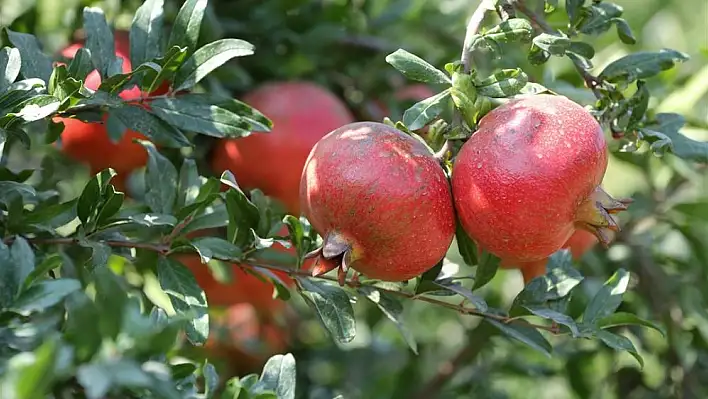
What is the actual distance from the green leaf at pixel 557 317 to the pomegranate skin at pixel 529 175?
0.26ft

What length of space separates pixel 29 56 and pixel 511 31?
1.47 ft

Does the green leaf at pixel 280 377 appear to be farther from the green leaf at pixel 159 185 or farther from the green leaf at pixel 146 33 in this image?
the green leaf at pixel 146 33

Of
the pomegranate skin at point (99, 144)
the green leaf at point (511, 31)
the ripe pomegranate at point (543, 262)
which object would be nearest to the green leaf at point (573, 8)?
the green leaf at point (511, 31)

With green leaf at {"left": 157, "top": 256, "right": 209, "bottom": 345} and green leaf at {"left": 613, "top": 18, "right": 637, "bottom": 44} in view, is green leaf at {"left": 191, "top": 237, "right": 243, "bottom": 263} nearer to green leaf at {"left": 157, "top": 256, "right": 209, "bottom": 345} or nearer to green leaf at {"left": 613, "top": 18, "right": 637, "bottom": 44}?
green leaf at {"left": 157, "top": 256, "right": 209, "bottom": 345}

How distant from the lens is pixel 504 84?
2.71 feet

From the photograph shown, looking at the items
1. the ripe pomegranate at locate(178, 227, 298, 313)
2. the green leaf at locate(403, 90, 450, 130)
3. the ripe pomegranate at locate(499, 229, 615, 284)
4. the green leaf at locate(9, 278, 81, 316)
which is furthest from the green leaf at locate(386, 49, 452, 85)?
the ripe pomegranate at locate(178, 227, 298, 313)

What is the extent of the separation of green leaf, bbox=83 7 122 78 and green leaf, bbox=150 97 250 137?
0.05m

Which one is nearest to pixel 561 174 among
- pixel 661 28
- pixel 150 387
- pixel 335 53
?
pixel 150 387

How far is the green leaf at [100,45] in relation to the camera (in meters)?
0.93

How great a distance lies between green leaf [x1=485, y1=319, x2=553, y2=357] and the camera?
91 centimetres

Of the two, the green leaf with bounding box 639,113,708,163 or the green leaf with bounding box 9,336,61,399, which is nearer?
the green leaf with bounding box 9,336,61,399

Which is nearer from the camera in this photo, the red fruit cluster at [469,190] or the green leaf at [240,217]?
the red fruit cluster at [469,190]

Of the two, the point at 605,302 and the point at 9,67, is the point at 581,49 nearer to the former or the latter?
the point at 605,302

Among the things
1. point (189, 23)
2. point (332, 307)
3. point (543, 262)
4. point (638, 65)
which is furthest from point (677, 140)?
point (189, 23)
